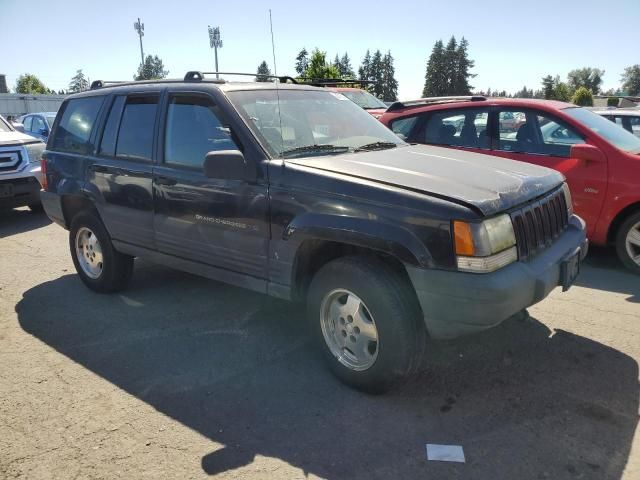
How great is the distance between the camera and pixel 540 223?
3.32 meters

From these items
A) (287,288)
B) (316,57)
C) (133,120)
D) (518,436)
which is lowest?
(518,436)

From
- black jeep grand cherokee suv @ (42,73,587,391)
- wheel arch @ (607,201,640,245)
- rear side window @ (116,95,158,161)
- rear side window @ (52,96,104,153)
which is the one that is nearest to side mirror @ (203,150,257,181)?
black jeep grand cherokee suv @ (42,73,587,391)

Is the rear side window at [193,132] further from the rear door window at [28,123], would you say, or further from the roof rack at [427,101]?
the rear door window at [28,123]

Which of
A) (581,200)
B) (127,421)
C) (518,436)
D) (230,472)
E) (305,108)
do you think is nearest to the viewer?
(230,472)

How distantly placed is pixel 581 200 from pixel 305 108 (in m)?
3.20

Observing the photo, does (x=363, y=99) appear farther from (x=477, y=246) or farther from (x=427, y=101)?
(x=477, y=246)

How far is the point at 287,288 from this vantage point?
356 centimetres

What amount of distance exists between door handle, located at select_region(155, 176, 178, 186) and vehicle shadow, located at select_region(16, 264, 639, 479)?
3.82 feet

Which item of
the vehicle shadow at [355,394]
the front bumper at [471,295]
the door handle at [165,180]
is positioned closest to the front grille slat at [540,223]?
the front bumper at [471,295]

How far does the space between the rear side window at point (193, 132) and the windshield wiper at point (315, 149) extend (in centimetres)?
38

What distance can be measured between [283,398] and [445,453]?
1.03 metres

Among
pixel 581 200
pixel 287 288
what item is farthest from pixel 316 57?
pixel 287 288

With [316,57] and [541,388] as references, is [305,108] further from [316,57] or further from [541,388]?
[316,57]

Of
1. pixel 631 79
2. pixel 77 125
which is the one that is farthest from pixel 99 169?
pixel 631 79
